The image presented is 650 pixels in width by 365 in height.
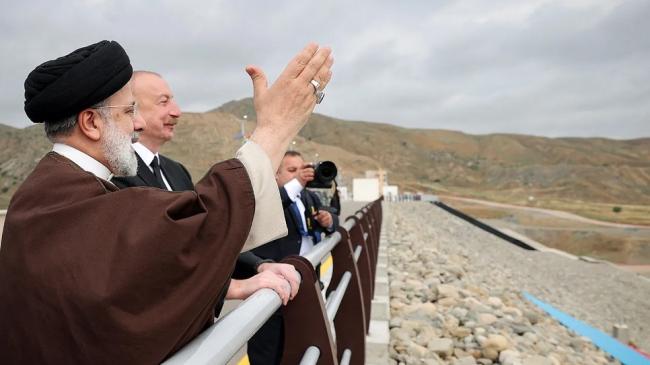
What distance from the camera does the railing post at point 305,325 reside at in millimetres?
1832

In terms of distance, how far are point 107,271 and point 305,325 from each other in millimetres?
925

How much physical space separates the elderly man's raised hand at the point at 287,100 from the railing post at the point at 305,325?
0.52 metres

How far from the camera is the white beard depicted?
4.88ft

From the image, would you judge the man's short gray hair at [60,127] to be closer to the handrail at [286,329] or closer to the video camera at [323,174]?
the handrail at [286,329]

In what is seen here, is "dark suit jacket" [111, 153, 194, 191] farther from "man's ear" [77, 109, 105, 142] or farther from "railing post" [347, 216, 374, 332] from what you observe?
"railing post" [347, 216, 374, 332]

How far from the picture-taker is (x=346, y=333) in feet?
11.0

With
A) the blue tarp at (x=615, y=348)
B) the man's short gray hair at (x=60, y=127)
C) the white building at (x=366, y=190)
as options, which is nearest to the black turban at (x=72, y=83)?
the man's short gray hair at (x=60, y=127)

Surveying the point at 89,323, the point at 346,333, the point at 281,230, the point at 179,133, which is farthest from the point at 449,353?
the point at 179,133

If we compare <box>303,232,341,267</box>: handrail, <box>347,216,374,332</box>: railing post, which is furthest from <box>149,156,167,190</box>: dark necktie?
<box>347,216,374,332</box>: railing post

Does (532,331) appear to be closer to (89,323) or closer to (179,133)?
(89,323)

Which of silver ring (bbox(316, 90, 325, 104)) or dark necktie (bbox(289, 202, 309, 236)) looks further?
dark necktie (bbox(289, 202, 309, 236))

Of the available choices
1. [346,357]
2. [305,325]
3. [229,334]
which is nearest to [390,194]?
[346,357]

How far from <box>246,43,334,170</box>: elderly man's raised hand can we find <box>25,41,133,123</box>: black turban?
0.40m

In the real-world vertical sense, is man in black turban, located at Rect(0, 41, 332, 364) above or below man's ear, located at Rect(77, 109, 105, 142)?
below
